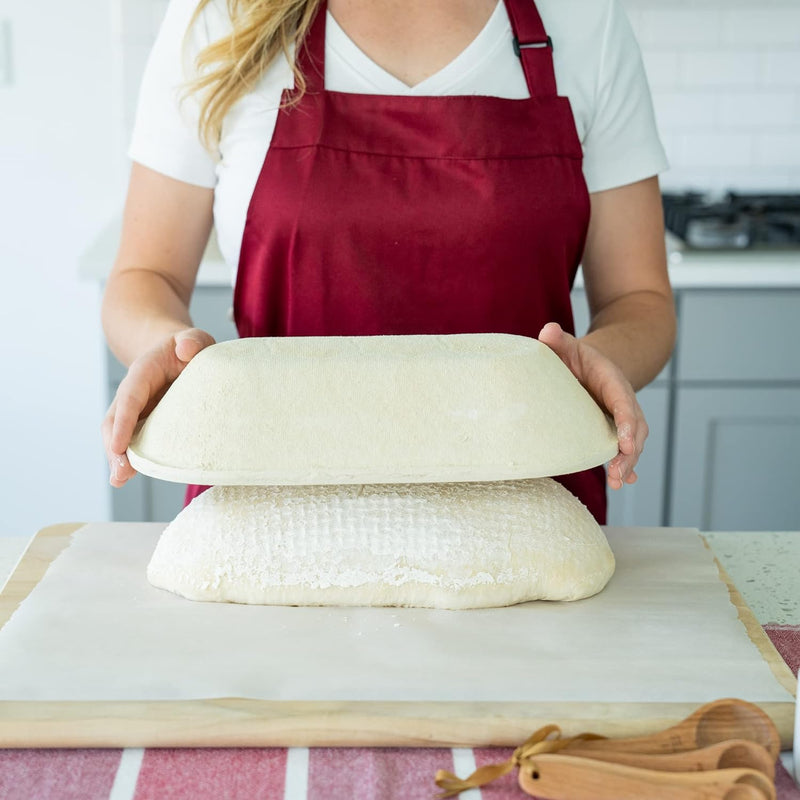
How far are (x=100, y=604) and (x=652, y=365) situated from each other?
0.64 m

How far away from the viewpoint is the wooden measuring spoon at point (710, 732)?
28.6 inches

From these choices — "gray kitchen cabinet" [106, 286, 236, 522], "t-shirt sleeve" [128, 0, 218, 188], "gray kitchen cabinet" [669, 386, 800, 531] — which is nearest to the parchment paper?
"t-shirt sleeve" [128, 0, 218, 188]

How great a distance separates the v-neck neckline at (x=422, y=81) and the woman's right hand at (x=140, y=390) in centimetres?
41

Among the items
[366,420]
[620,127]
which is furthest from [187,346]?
[620,127]

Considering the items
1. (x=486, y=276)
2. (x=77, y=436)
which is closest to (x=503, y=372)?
(x=486, y=276)

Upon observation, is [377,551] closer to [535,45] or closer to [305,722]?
[305,722]

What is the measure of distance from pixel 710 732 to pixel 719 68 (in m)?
2.10

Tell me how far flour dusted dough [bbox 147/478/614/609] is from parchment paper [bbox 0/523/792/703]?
0.05ft

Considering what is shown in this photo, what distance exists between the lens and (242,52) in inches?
46.3

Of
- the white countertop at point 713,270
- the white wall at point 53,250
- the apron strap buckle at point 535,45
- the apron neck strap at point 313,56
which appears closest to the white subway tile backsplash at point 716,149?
the white countertop at point 713,270

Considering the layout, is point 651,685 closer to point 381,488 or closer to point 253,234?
point 381,488

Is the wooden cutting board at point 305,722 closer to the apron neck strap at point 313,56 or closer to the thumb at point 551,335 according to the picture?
the thumb at point 551,335

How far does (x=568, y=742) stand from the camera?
0.72 m

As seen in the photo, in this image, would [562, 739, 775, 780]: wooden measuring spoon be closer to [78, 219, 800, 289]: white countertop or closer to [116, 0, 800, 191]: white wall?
[78, 219, 800, 289]: white countertop
